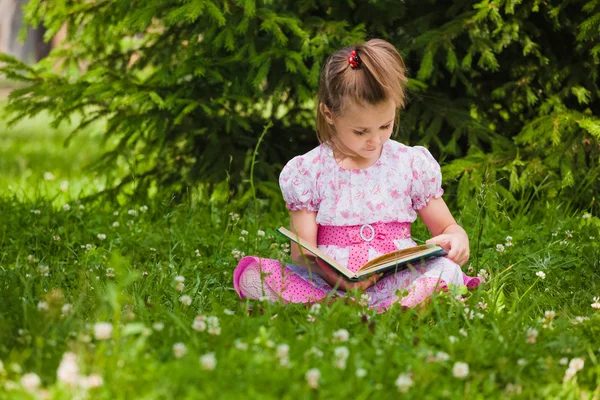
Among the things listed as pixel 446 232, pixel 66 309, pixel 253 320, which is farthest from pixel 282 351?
pixel 446 232

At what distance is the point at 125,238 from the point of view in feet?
13.0

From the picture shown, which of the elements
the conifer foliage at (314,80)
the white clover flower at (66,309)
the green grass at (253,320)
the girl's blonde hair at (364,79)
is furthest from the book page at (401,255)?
the conifer foliage at (314,80)

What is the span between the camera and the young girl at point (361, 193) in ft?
10.00

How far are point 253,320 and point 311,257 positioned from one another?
1.63 feet

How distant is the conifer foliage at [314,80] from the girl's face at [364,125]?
110 centimetres

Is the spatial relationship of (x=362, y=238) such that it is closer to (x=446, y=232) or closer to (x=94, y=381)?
(x=446, y=232)

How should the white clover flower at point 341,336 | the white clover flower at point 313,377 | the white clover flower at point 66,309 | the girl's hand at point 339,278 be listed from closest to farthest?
the white clover flower at point 313,377 → the white clover flower at point 341,336 → the white clover flower at point 66,309 → the girl's hand at point 339,278

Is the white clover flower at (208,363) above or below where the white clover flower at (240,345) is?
above

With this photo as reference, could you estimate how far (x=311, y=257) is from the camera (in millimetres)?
2926

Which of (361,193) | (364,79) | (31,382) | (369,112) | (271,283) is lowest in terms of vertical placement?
(271,283)

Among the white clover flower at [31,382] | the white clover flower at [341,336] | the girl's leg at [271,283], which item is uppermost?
the white clover flower at [31,382]

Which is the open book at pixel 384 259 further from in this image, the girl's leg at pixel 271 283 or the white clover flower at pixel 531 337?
the white clover flower at pixel 531 337

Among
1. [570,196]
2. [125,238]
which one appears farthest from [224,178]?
[570,196]

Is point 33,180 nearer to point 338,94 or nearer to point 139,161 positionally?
point 139,161
